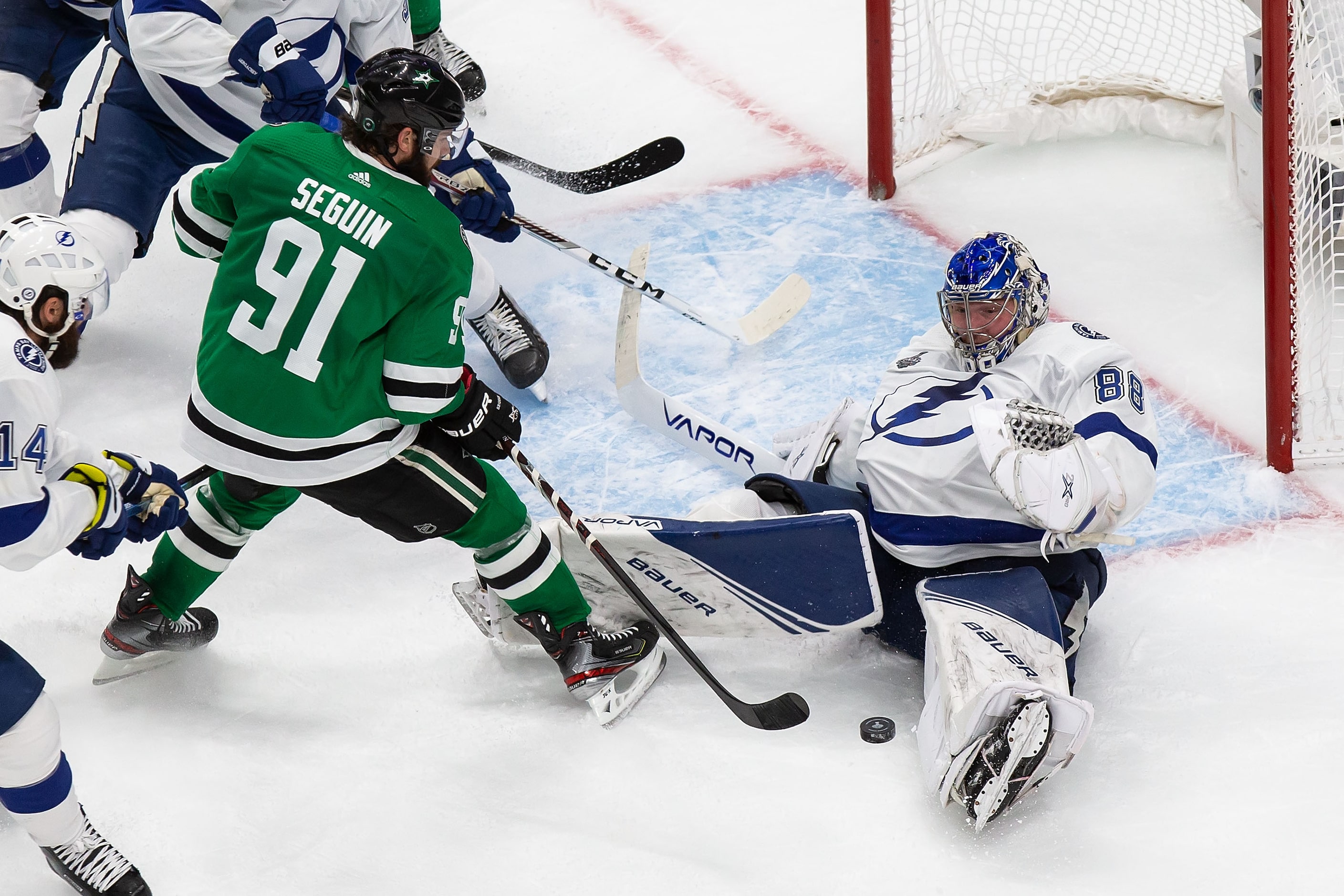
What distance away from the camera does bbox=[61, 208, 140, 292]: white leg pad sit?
124 inches

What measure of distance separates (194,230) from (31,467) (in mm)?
625

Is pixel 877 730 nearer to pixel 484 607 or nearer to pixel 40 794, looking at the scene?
pixel 484 607

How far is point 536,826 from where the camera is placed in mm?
2426

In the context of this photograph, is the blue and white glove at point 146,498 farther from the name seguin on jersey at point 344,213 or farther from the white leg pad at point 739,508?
the white leg pad at point 739,508

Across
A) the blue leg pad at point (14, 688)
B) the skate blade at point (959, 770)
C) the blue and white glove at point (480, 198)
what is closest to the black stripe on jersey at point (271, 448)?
the blue leg pad at point (14, 688)

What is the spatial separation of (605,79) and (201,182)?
274 cm

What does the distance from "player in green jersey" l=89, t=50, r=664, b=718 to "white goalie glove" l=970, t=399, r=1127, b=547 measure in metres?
0.79

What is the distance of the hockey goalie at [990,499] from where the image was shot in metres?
2.26

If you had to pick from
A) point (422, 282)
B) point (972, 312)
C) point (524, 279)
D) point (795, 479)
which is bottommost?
point (524, 279)

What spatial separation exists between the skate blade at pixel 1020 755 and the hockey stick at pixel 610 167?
6.38 feet

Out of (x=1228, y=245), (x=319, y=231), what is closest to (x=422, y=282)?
(x=319, y=231)

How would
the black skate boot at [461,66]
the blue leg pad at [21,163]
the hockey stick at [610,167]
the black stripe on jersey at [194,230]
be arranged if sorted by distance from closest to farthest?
the black stripe on jersey at [194,230] → the blue leg pad at [21,163] → the hockey stick at [610,167] → the black skate boot at [461,66]

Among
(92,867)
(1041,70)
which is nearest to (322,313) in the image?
(92,867)

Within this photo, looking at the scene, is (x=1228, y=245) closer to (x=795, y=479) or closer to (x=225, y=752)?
(x=795, y=479)
